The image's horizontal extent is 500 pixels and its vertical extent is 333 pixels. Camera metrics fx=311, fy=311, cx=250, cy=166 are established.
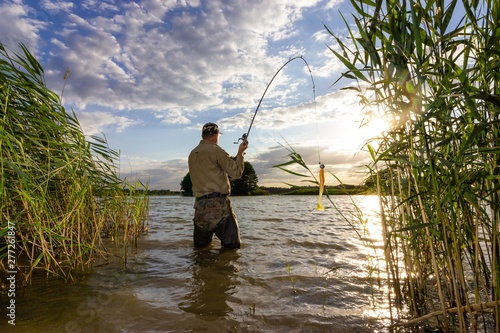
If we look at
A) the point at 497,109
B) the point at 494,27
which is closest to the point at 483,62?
the point at 494,27

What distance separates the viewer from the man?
6344 mm

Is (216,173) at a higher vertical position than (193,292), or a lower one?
higher

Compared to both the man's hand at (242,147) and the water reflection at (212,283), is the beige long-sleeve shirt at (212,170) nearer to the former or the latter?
the man's hand at (242,147)

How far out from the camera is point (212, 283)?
4457 mm

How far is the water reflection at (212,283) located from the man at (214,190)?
1.39 feet

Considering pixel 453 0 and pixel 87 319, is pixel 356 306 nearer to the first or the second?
pixel 87 319

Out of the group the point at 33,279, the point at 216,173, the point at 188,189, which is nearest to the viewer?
the point at 33,279

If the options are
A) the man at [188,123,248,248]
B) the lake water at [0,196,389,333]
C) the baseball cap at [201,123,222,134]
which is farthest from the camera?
the baseball cap at [201,123,222,134]

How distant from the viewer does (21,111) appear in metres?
4.07

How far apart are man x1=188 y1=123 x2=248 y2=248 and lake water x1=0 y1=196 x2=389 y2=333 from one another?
450 millimetres

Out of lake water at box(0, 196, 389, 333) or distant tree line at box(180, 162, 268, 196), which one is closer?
lake water at box(0, 196, 389, 333)

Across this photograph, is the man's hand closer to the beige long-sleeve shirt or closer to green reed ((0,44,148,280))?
the beige long-sleeve shirt

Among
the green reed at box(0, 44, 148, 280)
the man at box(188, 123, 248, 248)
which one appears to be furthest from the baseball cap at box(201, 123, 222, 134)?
the green reed at box(0, 44, 148, 280)

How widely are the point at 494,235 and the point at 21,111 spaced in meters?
5.26
